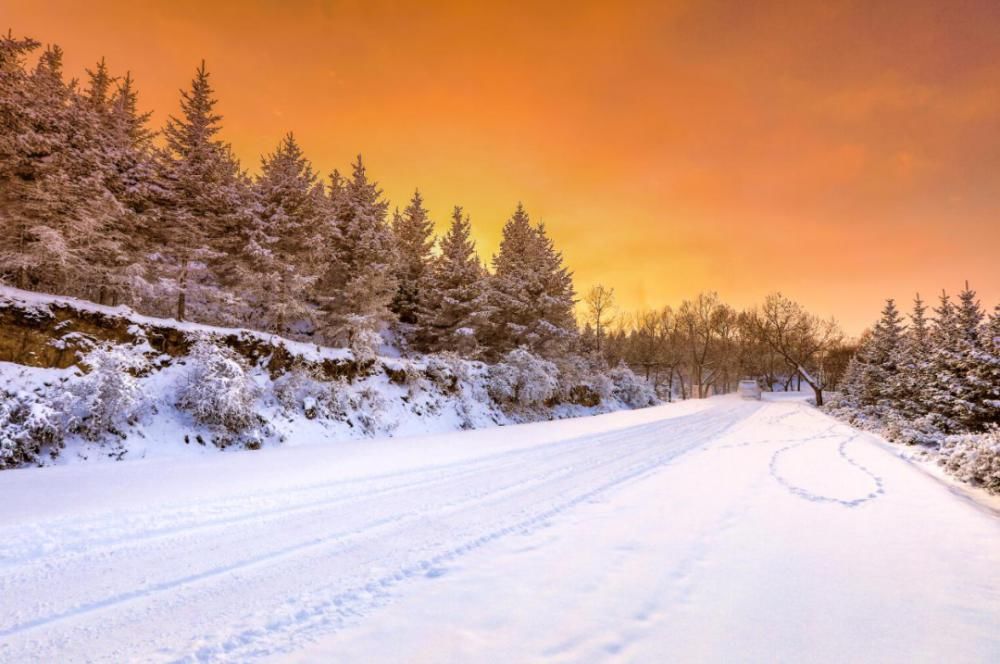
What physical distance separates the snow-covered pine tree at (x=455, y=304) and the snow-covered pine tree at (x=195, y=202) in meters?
9.91

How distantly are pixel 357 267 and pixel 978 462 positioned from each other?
20.1 meters

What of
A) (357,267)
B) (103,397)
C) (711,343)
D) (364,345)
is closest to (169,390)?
(103,397)

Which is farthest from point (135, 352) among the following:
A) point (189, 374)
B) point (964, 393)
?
point (964, 393)

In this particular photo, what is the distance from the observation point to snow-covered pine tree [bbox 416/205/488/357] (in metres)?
22.7

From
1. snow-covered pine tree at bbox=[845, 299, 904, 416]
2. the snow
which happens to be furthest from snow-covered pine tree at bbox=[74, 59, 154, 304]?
snow-covered pine tree at bbox=[845, 299, 904, 416]

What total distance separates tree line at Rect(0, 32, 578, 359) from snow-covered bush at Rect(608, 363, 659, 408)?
33.8 feet

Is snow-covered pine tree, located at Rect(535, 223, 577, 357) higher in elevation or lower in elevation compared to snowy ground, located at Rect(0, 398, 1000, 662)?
higher

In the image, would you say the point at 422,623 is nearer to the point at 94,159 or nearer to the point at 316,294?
the point at 94,159

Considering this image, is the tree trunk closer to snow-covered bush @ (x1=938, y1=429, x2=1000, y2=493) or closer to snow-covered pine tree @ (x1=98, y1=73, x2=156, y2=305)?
snow-covered pine tree @ (x1=98, y1=73, x2=156, y2=305)

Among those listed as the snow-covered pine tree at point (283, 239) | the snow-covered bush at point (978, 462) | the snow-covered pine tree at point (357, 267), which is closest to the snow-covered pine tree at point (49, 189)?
the snow-covered pine tree at point (283, 239)

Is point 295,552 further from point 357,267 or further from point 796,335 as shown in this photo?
point 796,335

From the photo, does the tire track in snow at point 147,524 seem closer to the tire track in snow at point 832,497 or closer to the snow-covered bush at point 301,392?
the tire track in snow at point 832,497

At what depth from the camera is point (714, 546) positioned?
4.23m

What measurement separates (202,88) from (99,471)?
1728 cm
